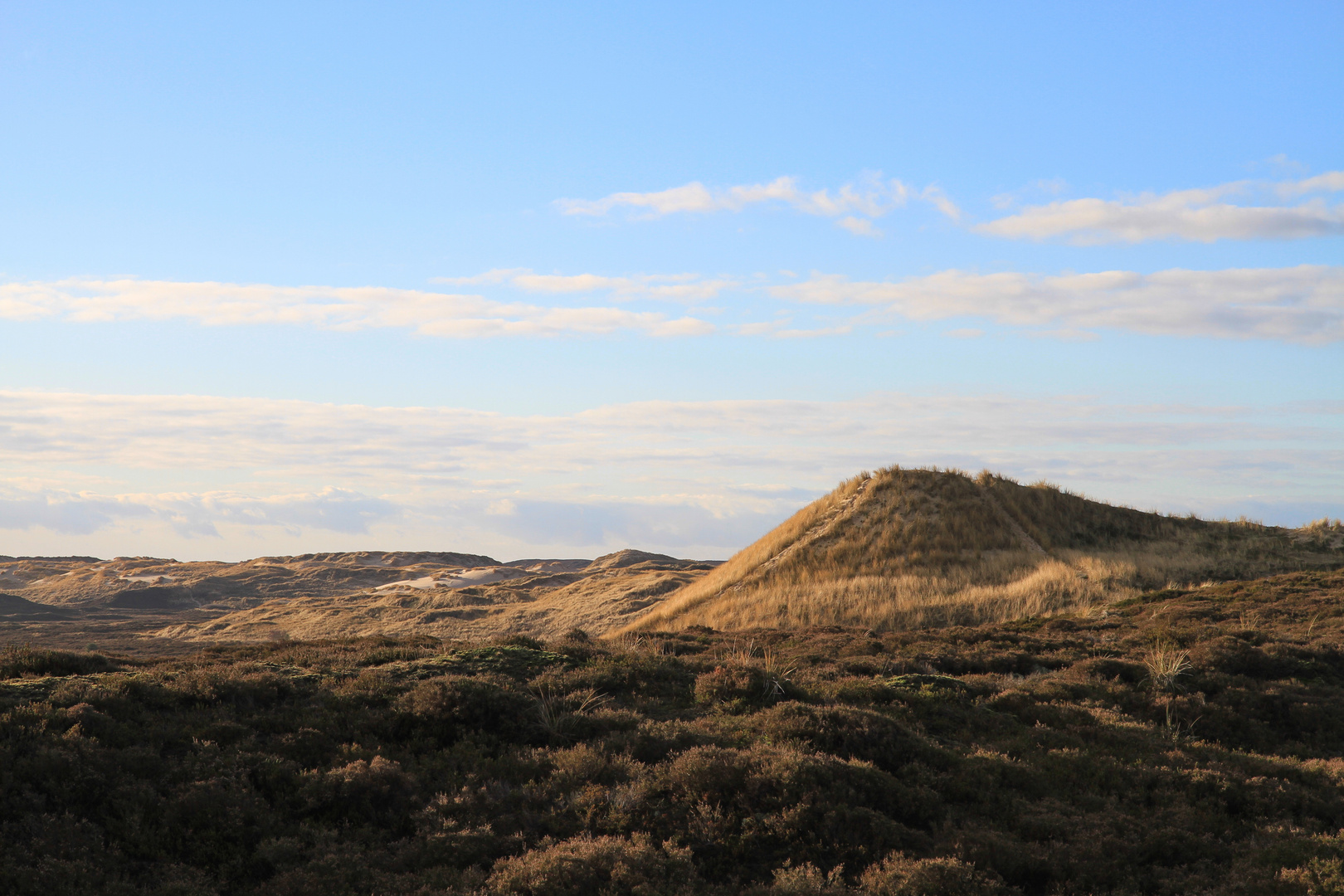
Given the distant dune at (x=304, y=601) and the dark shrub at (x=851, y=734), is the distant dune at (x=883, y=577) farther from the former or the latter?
the dark shrub at (x=851, y=734)

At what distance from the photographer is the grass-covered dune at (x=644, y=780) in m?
7.75

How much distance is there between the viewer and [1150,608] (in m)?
23.6

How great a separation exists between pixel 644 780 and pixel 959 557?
80.8 ft

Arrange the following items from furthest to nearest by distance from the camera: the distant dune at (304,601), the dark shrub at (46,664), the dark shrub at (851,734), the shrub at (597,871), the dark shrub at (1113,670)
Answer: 1. the distant dune at (304,601)
2. the dark shrub at (1113,670)
3. the dark shrub at (46,664)
4. the dark shrub at (851,734)
5. the shrub at (597,871)

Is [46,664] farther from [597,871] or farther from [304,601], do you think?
[304,601]

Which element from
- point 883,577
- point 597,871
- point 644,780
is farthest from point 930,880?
point 883,577

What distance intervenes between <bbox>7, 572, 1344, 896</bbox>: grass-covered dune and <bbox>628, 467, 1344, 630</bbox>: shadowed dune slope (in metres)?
12.8

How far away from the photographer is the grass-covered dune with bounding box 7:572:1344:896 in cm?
775

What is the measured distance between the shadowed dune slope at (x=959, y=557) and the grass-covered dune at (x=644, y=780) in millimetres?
12782

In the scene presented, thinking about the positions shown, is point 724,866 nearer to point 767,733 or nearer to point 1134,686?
point 767,733

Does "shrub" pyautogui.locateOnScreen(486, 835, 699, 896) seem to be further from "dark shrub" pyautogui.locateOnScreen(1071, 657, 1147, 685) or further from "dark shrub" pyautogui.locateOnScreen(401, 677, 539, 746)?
"dark shrub" pyautogui.locateOnScreen(1071, 657, 1147, 685)

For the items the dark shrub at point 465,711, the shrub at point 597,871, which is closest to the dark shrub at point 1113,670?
the dark shrub at point 465,711

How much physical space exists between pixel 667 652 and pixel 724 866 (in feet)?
29.7

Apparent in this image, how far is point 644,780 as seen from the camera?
9.27m
